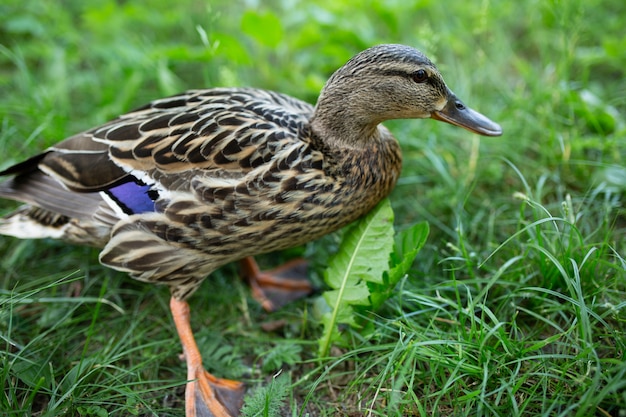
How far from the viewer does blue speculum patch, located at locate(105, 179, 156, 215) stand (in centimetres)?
255

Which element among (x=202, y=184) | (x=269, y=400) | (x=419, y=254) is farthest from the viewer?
(x=419, y=254)

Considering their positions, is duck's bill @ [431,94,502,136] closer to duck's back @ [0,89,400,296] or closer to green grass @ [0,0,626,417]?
green grass @ [0,0,626,417]

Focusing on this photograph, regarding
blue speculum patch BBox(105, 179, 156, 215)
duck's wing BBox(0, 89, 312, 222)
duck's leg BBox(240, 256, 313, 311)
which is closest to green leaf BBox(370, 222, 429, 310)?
duck's leg BBox(240, 256, 313, 311)

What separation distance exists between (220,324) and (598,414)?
1820 mm

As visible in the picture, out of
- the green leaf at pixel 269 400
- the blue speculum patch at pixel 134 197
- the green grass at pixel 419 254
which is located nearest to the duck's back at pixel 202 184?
the blue speculum patch at pixel 134 197

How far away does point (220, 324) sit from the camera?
2918 millimetres

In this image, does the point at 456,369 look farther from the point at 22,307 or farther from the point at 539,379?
the point at 22,307

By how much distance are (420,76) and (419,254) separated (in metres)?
1.01

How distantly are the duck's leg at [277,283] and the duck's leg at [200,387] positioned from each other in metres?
0.50

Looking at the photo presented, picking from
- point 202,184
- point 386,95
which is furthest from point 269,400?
point 386,95

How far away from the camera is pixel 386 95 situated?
2.54m

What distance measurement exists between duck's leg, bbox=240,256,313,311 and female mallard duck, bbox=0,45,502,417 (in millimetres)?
466

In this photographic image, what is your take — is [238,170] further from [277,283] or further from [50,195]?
[50,195]

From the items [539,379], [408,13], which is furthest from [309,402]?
[408,13]
